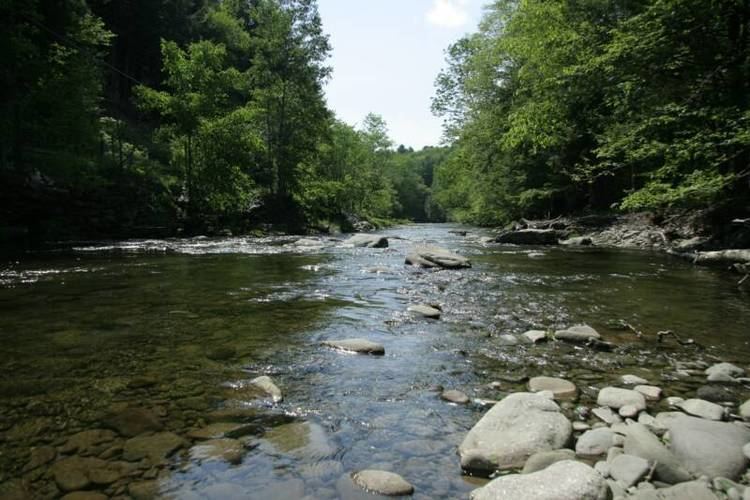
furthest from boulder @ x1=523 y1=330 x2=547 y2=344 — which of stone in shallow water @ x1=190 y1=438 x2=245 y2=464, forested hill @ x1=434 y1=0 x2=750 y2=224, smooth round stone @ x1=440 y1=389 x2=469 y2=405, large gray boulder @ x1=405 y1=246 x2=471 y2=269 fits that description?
forested hill @ x1=434 y1=0 x2=750 y2=224

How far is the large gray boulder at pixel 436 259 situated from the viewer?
13.4 metres

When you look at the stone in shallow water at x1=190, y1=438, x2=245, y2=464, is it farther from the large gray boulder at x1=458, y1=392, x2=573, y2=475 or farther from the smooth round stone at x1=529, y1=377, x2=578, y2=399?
the smooth round stone at x1=529, y1=377, x2=578, y2=399

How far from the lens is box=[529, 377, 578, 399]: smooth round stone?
438cm

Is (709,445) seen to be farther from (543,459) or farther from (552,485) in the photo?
(552,485)

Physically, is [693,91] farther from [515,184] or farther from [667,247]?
[515,184]

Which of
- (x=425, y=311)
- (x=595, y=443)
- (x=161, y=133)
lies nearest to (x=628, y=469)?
(x=595, y=443)

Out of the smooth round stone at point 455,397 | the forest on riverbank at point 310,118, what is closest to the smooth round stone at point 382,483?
the smooth round stone at point 455,397

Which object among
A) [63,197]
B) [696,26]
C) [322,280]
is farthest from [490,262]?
[63,197]

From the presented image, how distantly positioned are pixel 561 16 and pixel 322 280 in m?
15.5

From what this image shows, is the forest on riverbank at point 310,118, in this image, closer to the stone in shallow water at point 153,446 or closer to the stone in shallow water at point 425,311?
the stone in shallow water at point 425,311

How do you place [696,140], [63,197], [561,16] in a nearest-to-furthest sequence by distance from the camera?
[696,140]
[561,16]
[63,197]

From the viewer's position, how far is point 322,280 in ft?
37.1

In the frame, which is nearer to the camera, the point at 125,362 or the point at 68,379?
the point at 68,379

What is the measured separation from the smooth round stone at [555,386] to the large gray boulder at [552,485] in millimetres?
A: 1558
